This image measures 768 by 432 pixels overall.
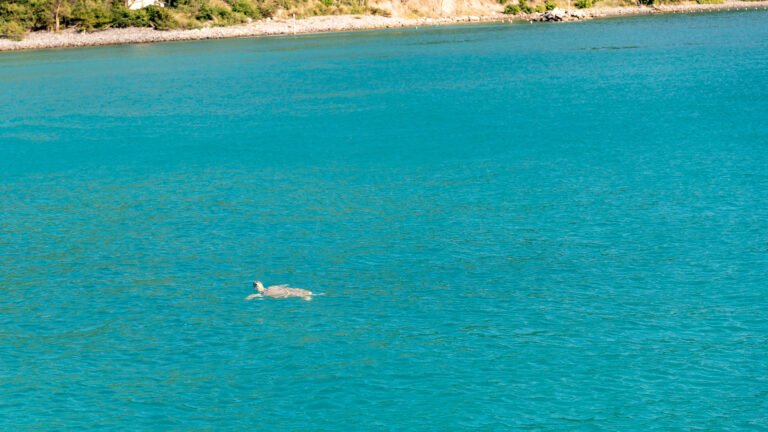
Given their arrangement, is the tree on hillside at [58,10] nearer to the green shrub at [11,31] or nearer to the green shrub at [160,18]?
the green shrub at [11,31]

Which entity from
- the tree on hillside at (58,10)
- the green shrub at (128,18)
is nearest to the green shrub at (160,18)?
the green shrub at (128,18)

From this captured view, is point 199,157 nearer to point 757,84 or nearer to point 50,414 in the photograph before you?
point 50,414

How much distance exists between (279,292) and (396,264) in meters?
5.35

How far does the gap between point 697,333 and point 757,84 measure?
6124 cm

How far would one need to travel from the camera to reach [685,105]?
73625 millimetres

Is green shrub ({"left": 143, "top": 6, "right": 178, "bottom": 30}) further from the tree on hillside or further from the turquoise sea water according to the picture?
the turquoise sea water

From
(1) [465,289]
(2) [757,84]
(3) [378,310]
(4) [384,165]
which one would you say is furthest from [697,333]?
(2) [757,84]

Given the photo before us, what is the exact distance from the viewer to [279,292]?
33.2m

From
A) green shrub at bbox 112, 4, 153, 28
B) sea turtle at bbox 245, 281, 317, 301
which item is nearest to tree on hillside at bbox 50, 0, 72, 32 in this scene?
green shrub at bbox 112, 4, 153, 28

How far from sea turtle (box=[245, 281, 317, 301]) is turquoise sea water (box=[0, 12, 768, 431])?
2.20 feet

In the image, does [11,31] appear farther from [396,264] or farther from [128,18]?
[396,264]

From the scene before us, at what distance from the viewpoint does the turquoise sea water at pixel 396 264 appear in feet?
83.0

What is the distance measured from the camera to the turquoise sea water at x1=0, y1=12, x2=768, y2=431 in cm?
2531

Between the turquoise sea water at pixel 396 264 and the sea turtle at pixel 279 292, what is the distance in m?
0.67
